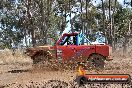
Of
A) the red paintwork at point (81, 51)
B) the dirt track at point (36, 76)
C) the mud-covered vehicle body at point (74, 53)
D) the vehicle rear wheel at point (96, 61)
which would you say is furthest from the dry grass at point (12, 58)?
the vehicle rear wheel at point (96, 61)

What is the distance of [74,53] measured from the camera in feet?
67.8

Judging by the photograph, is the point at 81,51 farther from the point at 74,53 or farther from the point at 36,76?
the point at 36,76

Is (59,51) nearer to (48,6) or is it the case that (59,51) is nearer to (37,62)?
(37,62)

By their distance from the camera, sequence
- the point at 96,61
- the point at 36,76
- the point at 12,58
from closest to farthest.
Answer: the point at 36,76, the point at 96,61, the point at 12,58

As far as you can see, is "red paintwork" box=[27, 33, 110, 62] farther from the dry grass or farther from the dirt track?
the dry grass

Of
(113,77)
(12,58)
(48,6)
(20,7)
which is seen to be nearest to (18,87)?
(113,77)

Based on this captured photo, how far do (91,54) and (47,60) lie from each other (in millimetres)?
2198

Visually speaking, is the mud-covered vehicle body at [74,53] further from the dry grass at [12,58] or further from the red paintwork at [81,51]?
the dry grass at [12,58]

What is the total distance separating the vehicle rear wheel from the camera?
67.4 feet

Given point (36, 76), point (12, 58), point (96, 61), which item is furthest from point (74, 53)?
point (12, 58)

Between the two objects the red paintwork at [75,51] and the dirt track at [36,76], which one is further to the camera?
the red paintwork at [75,51]

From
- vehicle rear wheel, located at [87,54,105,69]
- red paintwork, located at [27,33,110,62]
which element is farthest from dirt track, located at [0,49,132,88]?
red paintwork, located at [27,33,110,62]

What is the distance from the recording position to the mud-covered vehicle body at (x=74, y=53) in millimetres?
20578

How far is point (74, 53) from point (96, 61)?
1157 mm
